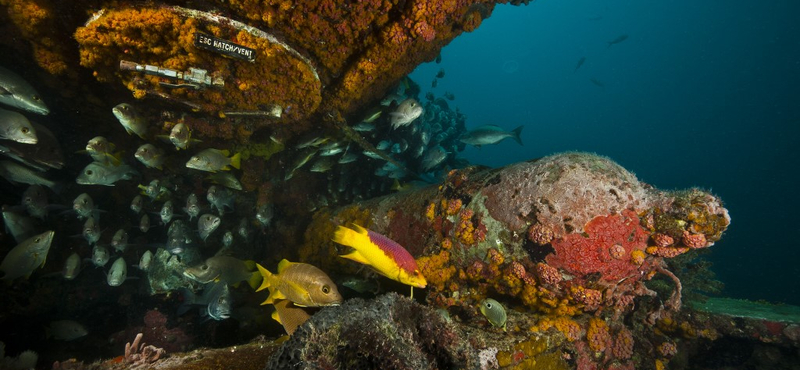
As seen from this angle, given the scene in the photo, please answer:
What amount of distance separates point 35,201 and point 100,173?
130cm

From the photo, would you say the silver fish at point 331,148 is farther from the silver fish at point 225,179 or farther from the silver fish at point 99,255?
the silver fish at point 99,255

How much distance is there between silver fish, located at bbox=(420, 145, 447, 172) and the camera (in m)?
7.79

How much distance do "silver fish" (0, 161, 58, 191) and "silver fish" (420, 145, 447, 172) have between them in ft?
24.1

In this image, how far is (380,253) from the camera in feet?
8.41

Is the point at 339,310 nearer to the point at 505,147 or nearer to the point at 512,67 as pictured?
the point at 505,147

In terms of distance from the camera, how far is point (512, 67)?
542 feet

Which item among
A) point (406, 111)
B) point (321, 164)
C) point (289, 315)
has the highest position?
point (406, 111)

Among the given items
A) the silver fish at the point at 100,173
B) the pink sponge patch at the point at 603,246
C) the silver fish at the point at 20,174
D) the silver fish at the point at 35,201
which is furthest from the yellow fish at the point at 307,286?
the silver fish at the point at 20,174

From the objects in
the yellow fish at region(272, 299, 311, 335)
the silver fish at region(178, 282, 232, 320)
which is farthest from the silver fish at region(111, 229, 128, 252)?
the yellow fish at region(272, 299, 311, 335)

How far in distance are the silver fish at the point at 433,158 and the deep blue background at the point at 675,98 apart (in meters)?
31.2

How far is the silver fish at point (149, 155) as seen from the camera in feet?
17.3

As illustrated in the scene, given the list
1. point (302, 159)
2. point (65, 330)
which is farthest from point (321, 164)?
point (65, 330)

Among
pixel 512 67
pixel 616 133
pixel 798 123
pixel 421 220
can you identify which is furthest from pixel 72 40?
pixel 512 67

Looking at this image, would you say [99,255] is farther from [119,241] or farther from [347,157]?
[347,157]
